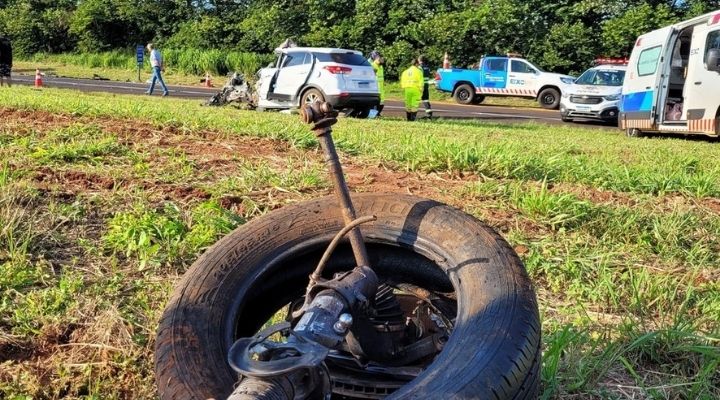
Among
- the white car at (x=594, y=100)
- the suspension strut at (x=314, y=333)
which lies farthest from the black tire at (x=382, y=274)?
the white car at (x=594, y=100)

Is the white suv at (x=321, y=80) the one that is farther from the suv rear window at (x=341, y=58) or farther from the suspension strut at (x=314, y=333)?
the suspension strut at (x=314, y=333)

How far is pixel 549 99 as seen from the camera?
79.2 ft

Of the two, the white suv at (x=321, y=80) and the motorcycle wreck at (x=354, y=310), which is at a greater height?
the white suv at (x=321, y=80)

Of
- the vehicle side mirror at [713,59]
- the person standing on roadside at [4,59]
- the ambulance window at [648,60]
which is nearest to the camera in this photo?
the vehicle side mirror at [713,59]

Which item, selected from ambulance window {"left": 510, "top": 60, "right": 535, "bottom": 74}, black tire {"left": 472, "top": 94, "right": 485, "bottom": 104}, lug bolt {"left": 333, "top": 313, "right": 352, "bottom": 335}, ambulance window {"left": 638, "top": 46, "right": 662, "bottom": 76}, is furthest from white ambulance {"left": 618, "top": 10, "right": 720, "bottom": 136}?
lug bolt {"left": 333, "top": 313, "right": 352, "bottom": 335}

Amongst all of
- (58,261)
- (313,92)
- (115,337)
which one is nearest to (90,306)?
(115,337)

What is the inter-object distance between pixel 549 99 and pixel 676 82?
10.6m

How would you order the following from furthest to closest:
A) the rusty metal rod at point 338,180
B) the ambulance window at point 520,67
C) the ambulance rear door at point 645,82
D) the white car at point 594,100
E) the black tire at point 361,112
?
the ambulance window at point 520,67, the white car at point 594,100, the black tire at point 361,112, the ambulance rear door at point 645,82, the rusty metal rod at point 338,180

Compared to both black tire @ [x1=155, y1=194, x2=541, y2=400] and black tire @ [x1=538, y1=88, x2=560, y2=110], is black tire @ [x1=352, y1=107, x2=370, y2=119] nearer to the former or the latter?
black tire @ [x1=538, y1=88, x2=560, y2=110]

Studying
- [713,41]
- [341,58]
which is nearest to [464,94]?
[341,58]

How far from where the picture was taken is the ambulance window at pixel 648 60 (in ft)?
45.2

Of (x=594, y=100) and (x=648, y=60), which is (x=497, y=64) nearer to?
(x=594, y=100)

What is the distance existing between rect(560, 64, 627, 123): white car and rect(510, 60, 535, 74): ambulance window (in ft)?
15.7

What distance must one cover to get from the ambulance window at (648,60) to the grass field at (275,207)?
826 cm
